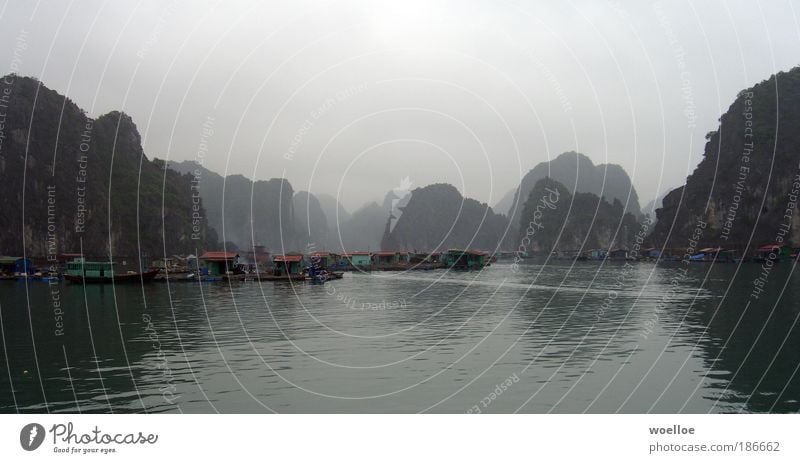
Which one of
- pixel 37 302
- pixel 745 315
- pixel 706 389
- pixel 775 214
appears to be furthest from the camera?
pixel 775 214

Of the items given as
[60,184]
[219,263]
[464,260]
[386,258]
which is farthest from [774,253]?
[60,184]

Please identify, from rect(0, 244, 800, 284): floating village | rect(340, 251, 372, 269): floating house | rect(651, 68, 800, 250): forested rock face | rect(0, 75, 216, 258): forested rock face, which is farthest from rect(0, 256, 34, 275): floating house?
rect(651, 68, 800, 250): forested rock face

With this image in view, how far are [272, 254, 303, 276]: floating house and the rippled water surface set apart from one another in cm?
3664

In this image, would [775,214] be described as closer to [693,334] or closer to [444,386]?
[693,334]

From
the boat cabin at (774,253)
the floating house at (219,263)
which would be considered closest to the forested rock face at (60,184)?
the floating house at (219,263)

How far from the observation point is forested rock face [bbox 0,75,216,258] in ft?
360

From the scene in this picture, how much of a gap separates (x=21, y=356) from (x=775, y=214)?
14934 centimetres

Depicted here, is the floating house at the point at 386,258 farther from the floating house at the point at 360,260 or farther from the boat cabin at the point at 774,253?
the boat cabin at the point at 774,253

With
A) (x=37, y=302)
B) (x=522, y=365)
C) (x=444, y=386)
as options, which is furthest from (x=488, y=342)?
(x=37, y=302)

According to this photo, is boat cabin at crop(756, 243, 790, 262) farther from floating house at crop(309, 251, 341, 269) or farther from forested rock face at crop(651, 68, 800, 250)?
floating house at crop(309, 251, 341, 269)

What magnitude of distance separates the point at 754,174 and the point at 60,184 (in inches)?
5906

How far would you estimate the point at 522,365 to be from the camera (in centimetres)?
2123

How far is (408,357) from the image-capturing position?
2270 centimetres

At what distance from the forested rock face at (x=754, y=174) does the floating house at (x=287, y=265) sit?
96897 mm
